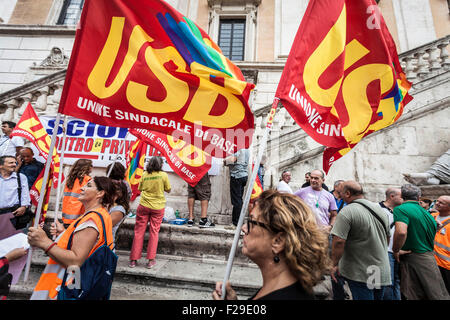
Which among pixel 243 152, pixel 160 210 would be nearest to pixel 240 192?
pixel 243 152

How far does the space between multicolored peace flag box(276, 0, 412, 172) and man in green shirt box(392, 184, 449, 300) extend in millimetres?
1305

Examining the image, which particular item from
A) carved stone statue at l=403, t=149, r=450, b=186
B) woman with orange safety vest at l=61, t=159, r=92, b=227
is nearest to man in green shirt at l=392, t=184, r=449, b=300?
carved stone statue at l=403, t=149, r=450, b=186

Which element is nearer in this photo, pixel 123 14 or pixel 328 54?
pixel 328 54

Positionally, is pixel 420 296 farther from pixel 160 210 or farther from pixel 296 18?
pixel 296 18

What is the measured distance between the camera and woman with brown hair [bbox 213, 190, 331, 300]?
1081 millimetres

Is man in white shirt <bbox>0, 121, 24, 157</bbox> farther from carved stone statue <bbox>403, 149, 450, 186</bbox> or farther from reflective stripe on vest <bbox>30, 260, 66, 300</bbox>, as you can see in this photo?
carved stone statue <bbox>403, 149, 450, 186</bbox>

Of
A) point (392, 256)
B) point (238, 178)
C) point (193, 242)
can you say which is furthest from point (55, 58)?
point (392, 256)

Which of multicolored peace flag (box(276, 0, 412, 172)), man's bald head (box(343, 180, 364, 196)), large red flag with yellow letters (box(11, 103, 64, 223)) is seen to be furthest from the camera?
large red flag with yellow letters (box(11, 103, 64, 223))

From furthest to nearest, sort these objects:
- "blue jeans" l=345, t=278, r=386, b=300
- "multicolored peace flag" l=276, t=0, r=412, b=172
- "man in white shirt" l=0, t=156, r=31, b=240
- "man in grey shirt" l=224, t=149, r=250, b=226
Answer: "man in grey shirt" l=224, t=149, r=250, b=226 → "man in white shirt" l=0, t=156, r=31, b=240 → "blue jeans" l=345, t=278, r=386, b=300 → "multicolored peace flag" l=276, t=0, r=412, b=172

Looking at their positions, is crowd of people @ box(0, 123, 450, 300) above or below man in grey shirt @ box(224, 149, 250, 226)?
below

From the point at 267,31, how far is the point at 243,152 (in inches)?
383

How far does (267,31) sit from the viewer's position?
11.7 meters
